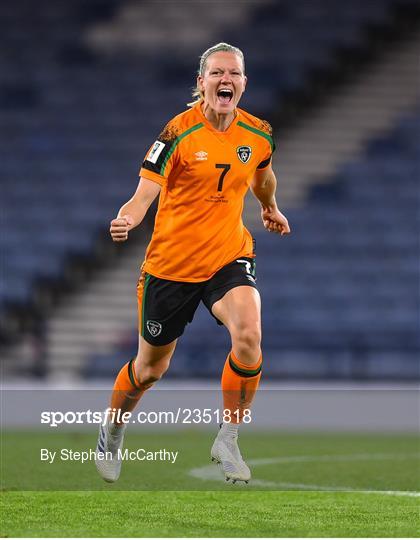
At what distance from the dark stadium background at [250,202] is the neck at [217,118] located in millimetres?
7928

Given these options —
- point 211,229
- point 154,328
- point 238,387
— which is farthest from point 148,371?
point 211,229

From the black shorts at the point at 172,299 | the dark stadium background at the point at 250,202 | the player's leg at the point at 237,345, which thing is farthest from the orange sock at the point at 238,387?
the dark stadium background at the point at 250,202

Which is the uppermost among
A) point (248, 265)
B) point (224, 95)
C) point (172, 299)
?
point (224, 95)

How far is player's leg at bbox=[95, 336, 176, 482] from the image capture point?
598 centimetres

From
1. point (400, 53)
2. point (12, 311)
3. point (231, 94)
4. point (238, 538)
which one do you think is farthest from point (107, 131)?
point (238, 538)

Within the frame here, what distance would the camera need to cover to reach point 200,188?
5.62 metres

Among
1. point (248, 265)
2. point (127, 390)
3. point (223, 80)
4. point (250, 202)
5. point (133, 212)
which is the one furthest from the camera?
point (250, 202)

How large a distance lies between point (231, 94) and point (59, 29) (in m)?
12.2

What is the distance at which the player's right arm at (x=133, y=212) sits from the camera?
5086 millimetres

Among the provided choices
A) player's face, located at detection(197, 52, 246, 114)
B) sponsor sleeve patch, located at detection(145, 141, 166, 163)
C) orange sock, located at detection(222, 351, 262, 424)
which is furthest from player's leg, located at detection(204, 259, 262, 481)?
player's face, located at detection(197, 52, 246, 114)

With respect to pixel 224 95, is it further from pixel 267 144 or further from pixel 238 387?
pixel 238 387

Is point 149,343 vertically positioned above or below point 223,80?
below

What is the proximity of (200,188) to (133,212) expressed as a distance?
445 mm

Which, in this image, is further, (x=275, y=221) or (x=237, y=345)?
(x=275, y=221)
